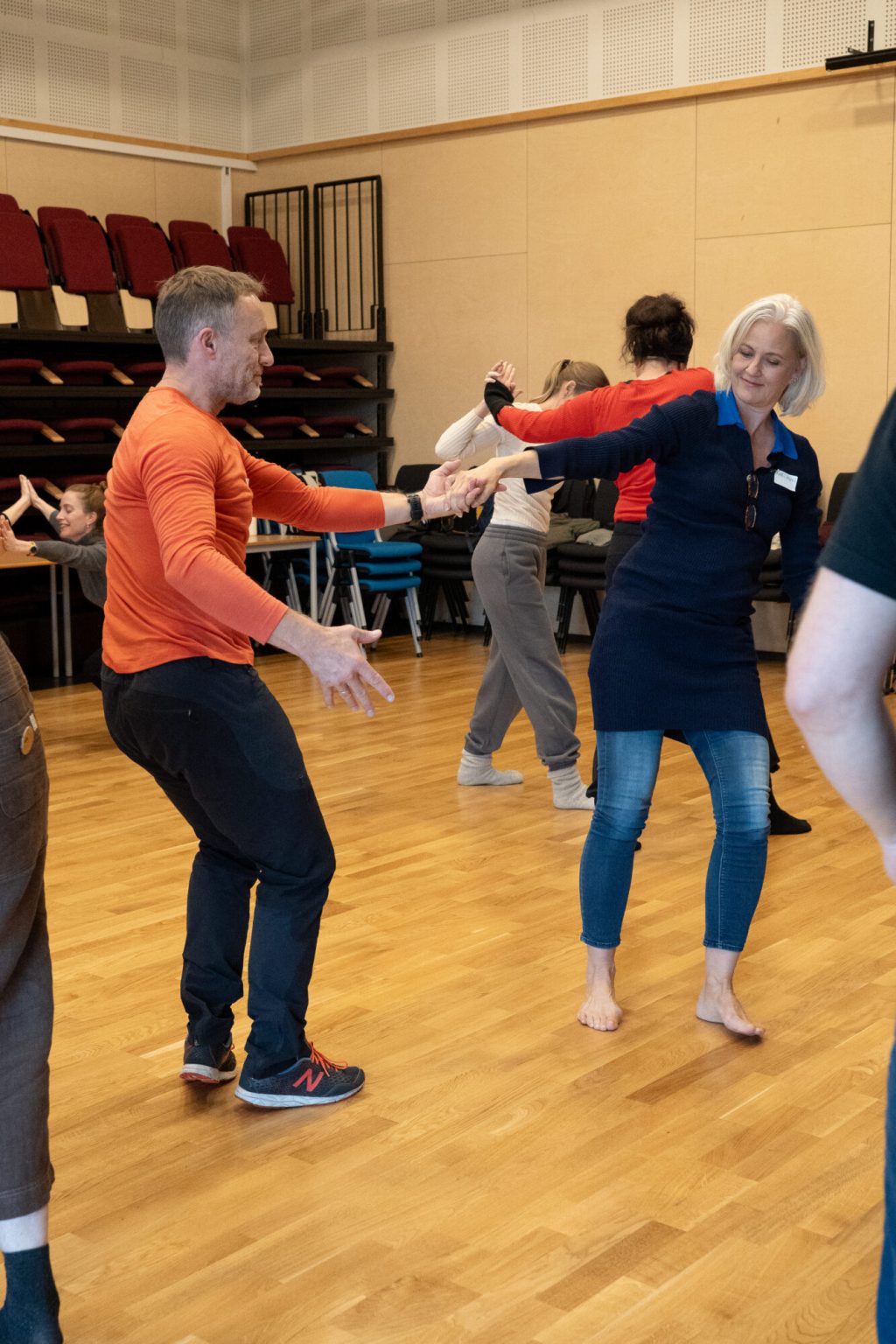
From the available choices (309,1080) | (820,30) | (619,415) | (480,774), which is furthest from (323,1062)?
(820,30)

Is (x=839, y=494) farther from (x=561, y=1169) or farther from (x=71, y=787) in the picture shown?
(x=561, y=1169)

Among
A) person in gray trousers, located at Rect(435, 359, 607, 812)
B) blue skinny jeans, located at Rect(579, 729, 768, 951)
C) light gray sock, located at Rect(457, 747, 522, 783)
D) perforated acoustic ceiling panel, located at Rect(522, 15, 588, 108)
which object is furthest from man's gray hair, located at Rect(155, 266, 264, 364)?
perforated acoustic ceiling panel, located at Rect(522, 15, 588, 108)

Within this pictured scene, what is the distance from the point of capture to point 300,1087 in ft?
9.15

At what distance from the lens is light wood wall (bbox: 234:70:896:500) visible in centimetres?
821

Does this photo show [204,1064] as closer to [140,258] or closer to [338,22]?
[140,258]

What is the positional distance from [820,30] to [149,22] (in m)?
4.72

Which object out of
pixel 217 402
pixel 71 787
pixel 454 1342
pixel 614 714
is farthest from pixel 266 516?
pixel 71 787

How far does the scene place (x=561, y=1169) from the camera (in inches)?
99.3

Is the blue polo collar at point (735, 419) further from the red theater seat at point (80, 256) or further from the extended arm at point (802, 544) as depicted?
the red theater seat at point (80, 256)

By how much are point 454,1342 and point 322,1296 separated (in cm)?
23

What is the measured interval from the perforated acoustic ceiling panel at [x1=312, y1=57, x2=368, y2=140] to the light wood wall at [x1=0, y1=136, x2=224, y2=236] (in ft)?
2.64

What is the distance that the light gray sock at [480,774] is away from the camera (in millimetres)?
5410

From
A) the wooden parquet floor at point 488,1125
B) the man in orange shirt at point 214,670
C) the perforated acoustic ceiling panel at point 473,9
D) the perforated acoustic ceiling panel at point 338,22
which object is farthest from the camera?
the perforated acoustic ceiling panel at point 338,22

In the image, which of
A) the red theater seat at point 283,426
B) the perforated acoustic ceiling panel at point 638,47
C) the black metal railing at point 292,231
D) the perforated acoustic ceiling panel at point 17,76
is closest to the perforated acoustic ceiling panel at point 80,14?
the perforated acoustic ceiling panel at point 17,76
